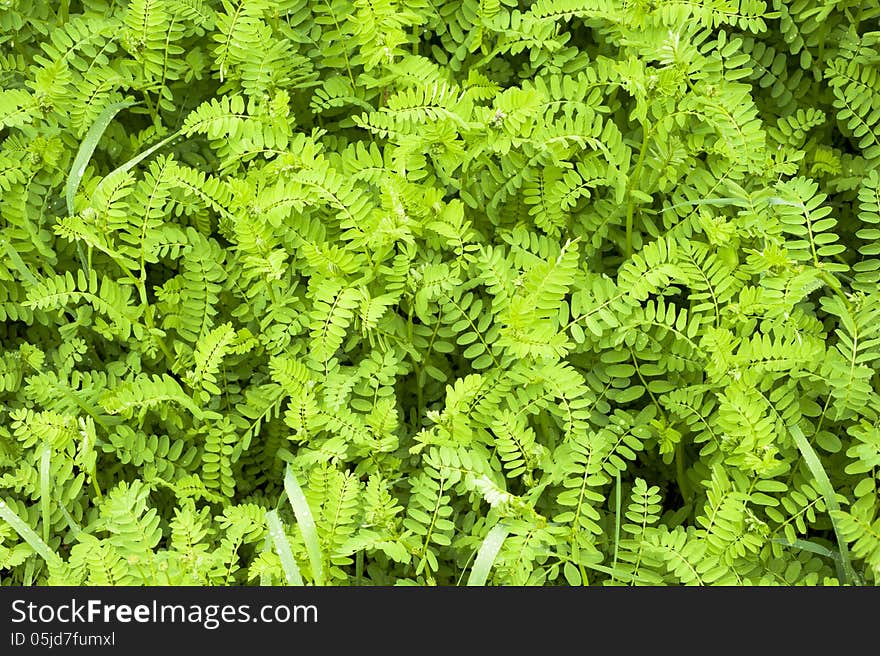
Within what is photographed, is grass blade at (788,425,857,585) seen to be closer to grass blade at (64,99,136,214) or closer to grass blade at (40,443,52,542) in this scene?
grass blade at (40,443,52,542)

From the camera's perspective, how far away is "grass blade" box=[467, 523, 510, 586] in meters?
1.89

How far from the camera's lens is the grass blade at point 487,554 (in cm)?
189

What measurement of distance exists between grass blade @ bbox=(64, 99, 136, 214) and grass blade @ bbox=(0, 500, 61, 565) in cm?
70

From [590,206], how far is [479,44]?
1.63ft

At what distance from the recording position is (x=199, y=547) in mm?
1995

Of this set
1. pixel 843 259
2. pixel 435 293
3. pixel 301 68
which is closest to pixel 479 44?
pixel 301 68

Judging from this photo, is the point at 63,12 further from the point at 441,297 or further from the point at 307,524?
the point at 307,524

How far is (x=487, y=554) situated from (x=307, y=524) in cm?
37

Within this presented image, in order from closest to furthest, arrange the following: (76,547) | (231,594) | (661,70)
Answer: (231,594)
(76,547)
(661,70)

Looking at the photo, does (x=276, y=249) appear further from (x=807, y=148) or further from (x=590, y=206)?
(x=807, y=148)

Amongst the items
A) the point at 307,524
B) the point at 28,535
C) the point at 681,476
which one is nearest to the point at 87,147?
the point at 28,535

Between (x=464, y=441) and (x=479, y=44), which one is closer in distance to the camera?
(x=464, y=441)

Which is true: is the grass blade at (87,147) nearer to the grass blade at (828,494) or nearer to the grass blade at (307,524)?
the grass blade at (307,524)

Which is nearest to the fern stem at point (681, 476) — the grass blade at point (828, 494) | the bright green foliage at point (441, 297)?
the bright green foliage at point (441, 297)
